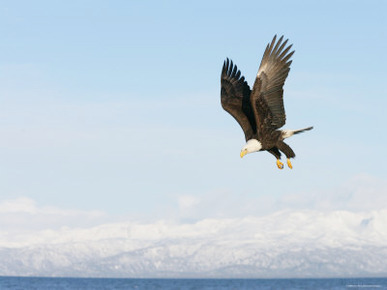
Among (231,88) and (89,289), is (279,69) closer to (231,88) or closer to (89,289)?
(231,88)

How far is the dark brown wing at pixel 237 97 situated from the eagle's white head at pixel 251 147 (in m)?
0.98

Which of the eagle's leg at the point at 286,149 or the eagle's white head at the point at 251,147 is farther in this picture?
the eagle's leg at the point at 286,149

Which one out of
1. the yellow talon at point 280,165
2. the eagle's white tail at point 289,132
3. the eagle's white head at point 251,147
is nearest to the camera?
the eagle's white head at point 251,147

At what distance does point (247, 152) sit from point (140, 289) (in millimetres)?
167360

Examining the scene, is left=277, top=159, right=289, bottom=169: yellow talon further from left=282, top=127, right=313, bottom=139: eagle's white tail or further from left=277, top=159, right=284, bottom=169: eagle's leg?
left=282, top=127, right=313, bottom=139: eagle's white tail

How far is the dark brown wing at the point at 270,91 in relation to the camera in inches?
829

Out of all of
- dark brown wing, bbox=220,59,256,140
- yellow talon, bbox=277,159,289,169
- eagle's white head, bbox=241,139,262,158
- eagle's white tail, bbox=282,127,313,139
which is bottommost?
yellow talon, bbox=277,159,289,169

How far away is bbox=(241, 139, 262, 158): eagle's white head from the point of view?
66.6 ft

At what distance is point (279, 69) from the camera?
21000mm

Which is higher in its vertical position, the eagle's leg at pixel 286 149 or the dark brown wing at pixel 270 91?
the dark brown wing at pixel 270 91

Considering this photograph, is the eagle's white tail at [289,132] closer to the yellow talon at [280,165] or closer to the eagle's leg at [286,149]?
the eagle's leg at [286,149]

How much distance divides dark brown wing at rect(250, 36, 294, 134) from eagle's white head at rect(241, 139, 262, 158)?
72cm

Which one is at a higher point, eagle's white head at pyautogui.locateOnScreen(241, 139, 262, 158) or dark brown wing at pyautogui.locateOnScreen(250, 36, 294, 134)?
dark brown wing at pyautogui.locateOnScreen(250, 36, 294, 134)

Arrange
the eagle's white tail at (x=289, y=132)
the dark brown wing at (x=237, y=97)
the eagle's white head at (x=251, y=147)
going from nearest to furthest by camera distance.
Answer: the eagle's white head at (x=251, y=147)
the eagle's white tail at (x=289, y=132)
the dark brown wing at (x=237, y=97)
